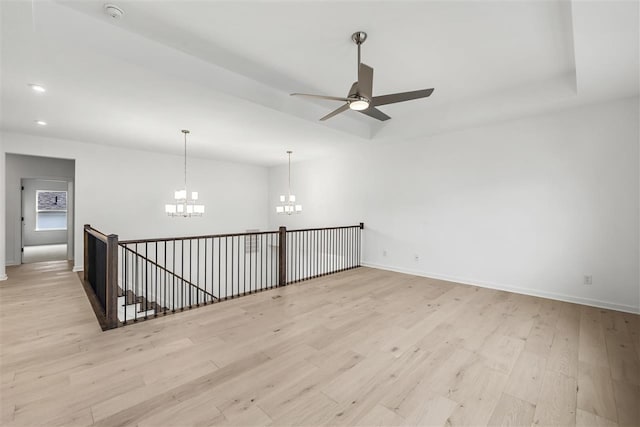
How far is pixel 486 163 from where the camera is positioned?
191 inches

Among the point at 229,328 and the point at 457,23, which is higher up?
the point at 457,23

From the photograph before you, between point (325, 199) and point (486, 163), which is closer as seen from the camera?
point (486, 163)

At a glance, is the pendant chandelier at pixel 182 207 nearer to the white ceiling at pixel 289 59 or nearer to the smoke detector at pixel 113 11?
the white ceiling at pixel 289 59

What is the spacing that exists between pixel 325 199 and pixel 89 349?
5.69m

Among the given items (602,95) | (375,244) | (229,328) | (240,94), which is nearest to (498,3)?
(602,95)

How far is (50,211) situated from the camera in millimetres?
11164

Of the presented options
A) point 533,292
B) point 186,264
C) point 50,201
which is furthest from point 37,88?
point 50,201

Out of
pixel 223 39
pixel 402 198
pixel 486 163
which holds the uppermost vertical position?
pixel 223 39

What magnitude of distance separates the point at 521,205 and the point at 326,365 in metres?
4.01

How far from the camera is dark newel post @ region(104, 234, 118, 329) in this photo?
10.3ft

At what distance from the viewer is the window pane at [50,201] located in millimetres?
11047

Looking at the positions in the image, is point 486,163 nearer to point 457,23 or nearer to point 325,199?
point 457,23

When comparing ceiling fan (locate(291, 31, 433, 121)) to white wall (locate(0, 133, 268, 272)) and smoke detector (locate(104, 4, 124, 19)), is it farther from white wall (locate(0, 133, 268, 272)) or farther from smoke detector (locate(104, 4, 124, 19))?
white wall (locate(0, 133, 268, 272))

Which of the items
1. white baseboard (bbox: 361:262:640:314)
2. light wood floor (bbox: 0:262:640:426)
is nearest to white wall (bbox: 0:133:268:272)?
light wood floor (bbox: 0:262:640:426)
